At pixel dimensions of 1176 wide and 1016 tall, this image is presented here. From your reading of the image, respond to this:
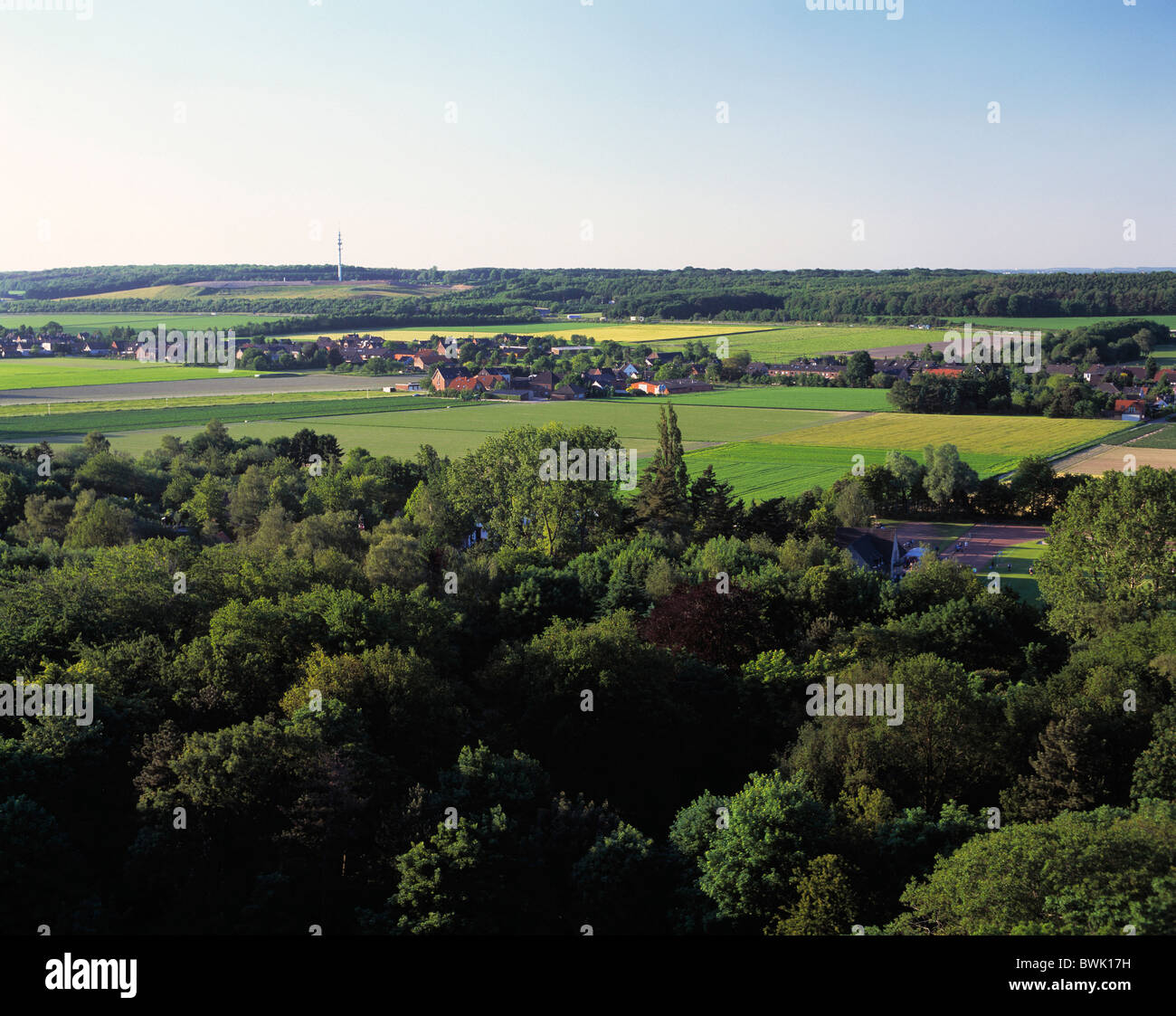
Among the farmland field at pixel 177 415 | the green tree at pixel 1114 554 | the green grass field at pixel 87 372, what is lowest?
the green tree at pixel 1114 554

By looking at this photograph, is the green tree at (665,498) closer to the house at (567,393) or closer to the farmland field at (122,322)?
the house at (567,393)

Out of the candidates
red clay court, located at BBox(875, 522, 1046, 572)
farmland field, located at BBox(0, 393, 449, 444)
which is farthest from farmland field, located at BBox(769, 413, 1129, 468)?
farmland field, located at BBox(0, 393, 449, 444)

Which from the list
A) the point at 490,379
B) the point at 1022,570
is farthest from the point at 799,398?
the point at 1022,570

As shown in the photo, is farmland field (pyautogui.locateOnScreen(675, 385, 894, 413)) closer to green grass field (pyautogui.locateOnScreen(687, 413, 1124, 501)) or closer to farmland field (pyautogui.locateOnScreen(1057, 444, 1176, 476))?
green grass field (pyautogui.locateOnScreen(687, 413, 1124, 501))

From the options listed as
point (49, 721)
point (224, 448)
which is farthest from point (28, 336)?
point (49, 721)

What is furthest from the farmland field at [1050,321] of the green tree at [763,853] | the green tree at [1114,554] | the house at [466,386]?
the green tree at [763,853]
